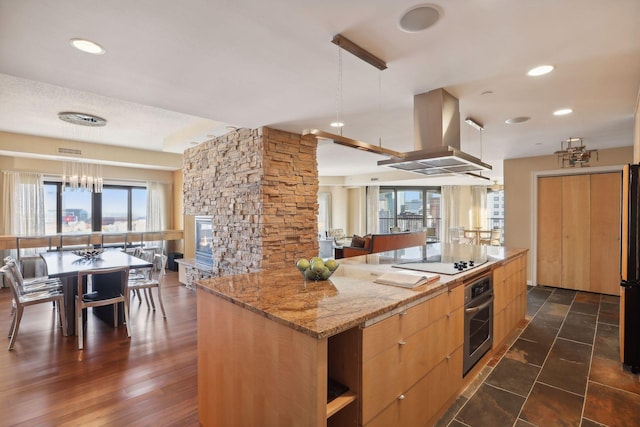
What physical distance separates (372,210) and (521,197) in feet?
17.8

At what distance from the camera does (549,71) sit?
7.59ft

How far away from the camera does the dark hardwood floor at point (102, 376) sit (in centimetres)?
208

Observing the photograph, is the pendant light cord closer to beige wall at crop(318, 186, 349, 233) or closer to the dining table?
the dining table

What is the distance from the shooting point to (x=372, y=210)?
35.5ft

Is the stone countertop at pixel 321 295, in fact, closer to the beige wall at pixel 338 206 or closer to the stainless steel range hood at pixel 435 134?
the stainless steel range hood at pixel 435 134

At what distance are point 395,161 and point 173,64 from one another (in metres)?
1.90

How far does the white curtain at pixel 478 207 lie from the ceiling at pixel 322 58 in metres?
6.89

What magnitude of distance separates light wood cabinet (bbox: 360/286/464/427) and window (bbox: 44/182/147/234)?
715 centimetres

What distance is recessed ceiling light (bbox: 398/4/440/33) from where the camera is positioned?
1594 millimetres

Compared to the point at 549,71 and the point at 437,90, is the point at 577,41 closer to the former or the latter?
the point at 549,71

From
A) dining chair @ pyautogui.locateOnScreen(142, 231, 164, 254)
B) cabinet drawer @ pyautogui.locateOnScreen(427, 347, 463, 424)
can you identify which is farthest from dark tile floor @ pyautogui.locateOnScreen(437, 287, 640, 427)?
dining chair @ pyautogui.locateOnScreen(142, 231, 164, 254)

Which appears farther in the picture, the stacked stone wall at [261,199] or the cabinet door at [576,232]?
the cabinet door at [576,232]

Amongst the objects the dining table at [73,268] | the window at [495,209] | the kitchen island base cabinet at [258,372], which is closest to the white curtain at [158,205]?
the dining table at [73,268]

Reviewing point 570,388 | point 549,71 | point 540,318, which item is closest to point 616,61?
point 549,71
